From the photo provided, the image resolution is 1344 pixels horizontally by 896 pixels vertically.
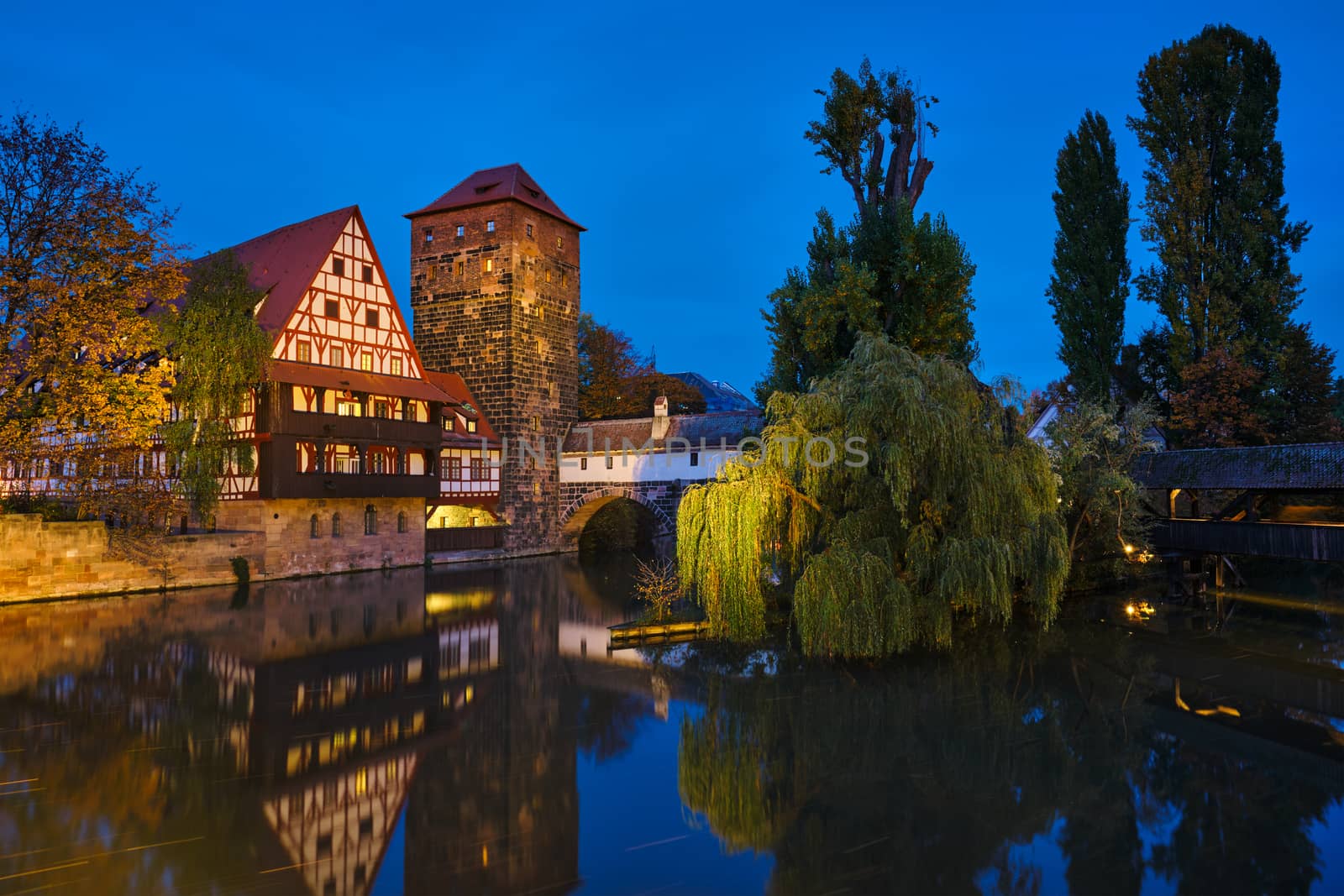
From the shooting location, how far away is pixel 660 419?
3002 cm

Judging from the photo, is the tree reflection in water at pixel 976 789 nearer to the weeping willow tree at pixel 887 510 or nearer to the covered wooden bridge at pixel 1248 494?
the weeping willow tree at pixel 887 510

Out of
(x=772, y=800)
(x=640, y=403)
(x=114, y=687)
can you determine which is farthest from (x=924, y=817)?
(x=640, y=403)

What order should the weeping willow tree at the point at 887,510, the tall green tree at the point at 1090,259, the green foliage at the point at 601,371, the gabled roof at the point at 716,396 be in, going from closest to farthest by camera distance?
the weeping willow tree at the point at 887,510, the tall green tree at the point at 1090,259, the green foliage at the point at 601,371, the gabled roof at the point at 716,396

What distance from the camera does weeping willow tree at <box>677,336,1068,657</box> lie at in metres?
11.4

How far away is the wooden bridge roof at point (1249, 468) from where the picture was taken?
49.6 ft

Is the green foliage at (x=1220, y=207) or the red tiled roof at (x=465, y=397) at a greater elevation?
the green foliage at (x=1220, y=207)

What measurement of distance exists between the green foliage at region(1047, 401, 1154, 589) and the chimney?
13.9 metres

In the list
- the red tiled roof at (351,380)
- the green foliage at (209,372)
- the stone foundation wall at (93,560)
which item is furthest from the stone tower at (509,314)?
the stone foundation wall at (93,560)

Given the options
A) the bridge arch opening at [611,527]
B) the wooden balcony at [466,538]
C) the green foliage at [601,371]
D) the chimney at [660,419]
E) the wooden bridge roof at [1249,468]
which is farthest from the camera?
the green foliage at [601,371]

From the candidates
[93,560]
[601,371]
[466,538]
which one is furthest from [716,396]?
[93,560]

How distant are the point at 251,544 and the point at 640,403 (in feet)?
66.9

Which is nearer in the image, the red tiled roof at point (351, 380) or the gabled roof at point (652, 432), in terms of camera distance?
the red tiled roof at point (351, 380)

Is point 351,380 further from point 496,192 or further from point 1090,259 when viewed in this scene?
point 1090,259

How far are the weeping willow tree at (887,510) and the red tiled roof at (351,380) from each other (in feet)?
43.9
